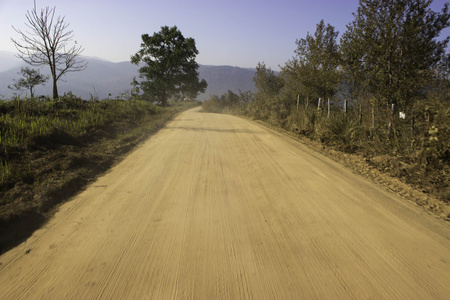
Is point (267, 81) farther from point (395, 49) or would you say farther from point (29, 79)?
point (29, 79)

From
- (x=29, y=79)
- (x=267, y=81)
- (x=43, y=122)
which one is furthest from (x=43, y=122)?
(x=29, y=79)

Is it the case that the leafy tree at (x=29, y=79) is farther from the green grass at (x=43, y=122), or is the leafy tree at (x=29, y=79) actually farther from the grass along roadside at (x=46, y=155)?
the grass along roadside at (x=46, y=155)

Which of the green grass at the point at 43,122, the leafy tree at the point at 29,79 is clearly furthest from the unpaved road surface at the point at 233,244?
the leafy tree at the point at 29,79

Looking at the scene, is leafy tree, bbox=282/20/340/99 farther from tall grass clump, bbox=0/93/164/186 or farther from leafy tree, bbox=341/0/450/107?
tall grass clump, bbox=0/93/164/186

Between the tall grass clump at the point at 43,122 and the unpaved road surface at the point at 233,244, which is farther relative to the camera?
the tall grass clump at the point at 43,122

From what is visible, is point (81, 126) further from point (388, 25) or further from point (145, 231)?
point (388, 25)

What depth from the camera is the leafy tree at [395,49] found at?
6117 millimetres

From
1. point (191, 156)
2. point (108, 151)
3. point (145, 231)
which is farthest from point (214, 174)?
point (108, 151)

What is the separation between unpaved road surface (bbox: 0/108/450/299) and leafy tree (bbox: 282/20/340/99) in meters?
7.32

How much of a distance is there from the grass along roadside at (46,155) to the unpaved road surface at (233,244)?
0.39m

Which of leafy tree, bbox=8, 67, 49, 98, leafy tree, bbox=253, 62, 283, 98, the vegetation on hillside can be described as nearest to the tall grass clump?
the vegetation on hillside

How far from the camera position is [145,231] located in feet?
9.98

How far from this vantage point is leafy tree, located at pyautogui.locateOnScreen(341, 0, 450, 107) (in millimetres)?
6117

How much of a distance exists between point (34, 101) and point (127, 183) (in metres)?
7.96
